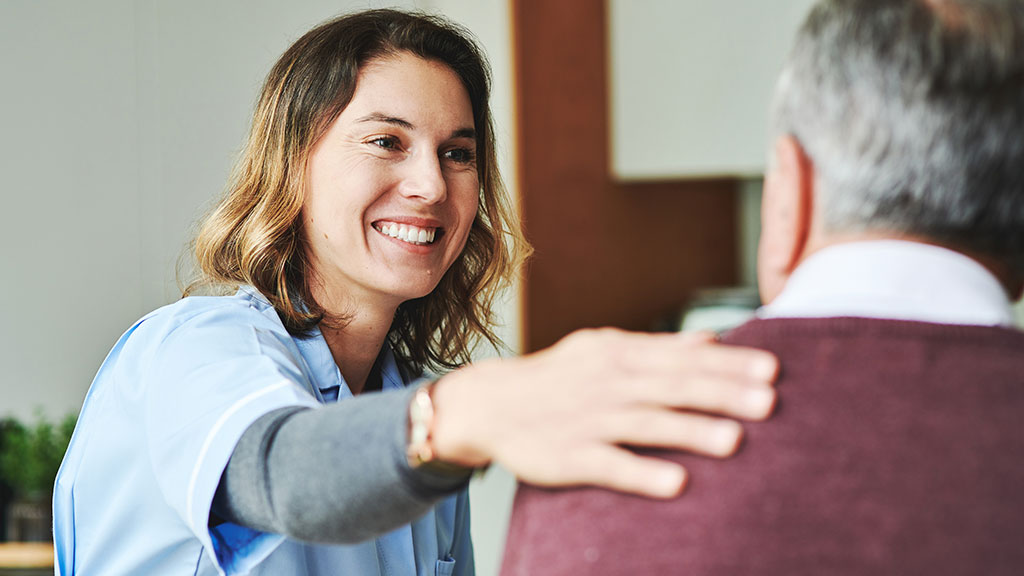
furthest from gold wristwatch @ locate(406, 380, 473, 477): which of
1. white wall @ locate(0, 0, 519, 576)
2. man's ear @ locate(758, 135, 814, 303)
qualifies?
white wall @ locate(0, 0, 519, 576)

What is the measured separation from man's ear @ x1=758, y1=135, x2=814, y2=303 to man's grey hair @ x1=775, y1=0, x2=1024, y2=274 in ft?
0.03

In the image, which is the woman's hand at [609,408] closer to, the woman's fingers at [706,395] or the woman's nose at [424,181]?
the woman's fingers at [706,395]

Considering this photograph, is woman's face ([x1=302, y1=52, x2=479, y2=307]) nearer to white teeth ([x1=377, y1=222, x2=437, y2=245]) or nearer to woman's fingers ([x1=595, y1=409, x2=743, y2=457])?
white teeth ([x1=377, y1=222, x2=437, y2=245])

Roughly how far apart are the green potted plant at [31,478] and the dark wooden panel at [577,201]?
1.33 metres

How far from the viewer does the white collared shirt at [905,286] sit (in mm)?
684

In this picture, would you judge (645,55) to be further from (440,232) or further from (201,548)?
(201,548)

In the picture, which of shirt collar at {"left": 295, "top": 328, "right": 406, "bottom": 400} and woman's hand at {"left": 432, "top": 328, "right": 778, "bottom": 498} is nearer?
woman's hand at {"left": 432, "top": 328, "right": 778, "bottom": 498}

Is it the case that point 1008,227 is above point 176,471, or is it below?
above

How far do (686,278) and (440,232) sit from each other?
7.79ft

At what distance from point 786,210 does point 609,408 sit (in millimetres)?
185

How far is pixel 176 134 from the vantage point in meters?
3.21

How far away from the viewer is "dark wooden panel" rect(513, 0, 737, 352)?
10.5 ft

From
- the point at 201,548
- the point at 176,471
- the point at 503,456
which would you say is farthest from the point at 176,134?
the point at 503,456

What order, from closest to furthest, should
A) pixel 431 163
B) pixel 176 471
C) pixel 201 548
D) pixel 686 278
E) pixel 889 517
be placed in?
1. pixel 889 517
2. pixel 176 471
3. pixel 201 548
4. pixel 431 163
5. pixel 686 278
